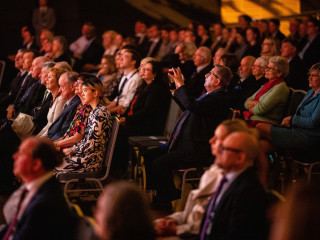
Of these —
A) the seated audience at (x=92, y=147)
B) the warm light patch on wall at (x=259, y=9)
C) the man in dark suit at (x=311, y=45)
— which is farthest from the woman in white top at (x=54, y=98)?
the warm light patch on wall at (x=259, y=9)

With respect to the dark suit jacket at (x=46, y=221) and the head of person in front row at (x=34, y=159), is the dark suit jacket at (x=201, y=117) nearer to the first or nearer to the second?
the head of person in front row at (x=34, y=159)

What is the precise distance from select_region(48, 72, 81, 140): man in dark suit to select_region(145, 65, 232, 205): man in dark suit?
97 centimetres

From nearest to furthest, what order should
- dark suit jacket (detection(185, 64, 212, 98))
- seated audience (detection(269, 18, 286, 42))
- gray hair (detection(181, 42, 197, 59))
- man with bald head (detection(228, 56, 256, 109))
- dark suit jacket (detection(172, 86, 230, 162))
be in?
dark suit jacket (detection(172, 86, 230, 162))
man with bald head (detection(228, 56, 256, 109))
dark suit jacket (detection(185, 64, 212, 98))
gray hair (detection(181, 42, 197, 59))
seated audience (detection(269, 18, 286, 42))

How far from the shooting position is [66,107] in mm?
5480

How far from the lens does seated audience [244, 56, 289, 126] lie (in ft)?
17.6

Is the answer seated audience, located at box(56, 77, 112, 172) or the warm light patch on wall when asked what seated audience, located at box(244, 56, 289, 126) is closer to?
seated audience, located at box(56, 77, 112, 172)

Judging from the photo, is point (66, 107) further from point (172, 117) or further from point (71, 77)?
point (172, 117)

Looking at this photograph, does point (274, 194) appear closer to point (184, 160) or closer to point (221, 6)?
point (184, 160)

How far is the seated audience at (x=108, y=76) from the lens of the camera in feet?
A: 24.1

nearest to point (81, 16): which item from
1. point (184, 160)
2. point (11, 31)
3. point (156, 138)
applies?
point (11, 31)

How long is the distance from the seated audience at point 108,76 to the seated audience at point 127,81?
284 mm

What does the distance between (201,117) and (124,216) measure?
2617 mm

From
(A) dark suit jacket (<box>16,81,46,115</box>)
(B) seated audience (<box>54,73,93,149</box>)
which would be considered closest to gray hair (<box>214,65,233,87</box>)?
(B) seated audience (<box>54,73,93,149</box>)

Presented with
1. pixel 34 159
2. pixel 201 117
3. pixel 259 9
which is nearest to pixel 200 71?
pixel 201 117
